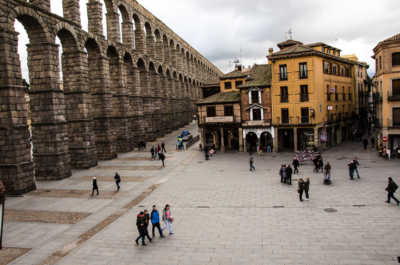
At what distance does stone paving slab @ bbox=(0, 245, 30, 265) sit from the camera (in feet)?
43.8

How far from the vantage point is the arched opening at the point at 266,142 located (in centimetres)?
4058

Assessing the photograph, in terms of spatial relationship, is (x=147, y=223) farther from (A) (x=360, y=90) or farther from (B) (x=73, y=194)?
(A) (x=360, y=90)

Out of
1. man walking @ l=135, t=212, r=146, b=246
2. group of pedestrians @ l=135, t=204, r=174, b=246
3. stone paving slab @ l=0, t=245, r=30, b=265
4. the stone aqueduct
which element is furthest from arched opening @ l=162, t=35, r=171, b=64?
man walking @ l=135, t=212, r=146, b=246

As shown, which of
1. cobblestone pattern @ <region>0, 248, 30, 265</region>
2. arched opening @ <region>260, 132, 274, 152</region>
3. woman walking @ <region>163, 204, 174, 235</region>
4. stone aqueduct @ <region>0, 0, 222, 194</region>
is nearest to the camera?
cobblestone pattern @ <region>0, 248, 30, 265</region>

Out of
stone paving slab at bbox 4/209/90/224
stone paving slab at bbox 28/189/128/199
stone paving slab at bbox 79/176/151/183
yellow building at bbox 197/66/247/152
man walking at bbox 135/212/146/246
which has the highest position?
yellow building at bbox 197/66/247/152

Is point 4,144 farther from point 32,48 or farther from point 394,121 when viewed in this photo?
point 394,121

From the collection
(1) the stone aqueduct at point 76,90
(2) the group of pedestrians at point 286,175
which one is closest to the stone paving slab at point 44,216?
(1) the stone aqueduct at point 76,90

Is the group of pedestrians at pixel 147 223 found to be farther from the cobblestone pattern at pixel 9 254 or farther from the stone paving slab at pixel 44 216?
the stone paving slab at pixel 44 216

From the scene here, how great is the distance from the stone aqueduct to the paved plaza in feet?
11.4

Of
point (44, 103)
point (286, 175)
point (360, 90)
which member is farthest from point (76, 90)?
point (360, 90)

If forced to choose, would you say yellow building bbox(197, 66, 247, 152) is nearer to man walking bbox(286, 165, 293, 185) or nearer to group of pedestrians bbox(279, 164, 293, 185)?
group of pedestrians bbox(279, 164, 293, 185)

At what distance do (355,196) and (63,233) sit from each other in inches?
674

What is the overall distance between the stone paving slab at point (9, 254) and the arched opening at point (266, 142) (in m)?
30.8

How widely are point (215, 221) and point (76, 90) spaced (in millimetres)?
24000
